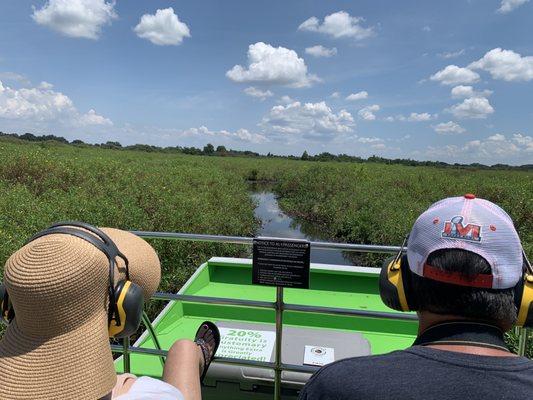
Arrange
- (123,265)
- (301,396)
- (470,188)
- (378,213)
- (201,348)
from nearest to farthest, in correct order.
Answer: (301,396), (123,265), (201,348), (378,213), (470,188)

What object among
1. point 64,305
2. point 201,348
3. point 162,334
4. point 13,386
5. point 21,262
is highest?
point 21,262

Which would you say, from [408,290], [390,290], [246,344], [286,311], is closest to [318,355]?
[246,344]

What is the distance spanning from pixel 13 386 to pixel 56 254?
0.35 meters

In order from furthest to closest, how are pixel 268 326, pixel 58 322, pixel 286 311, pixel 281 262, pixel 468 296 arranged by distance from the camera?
1. pixel 286 311
2. pixel 268 326
3. pixel 281 262
4. pixel 58 322
5. pixel 468 296

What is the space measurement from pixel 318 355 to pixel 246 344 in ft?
2.04

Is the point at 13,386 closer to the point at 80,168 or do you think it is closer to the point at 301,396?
the point at 301,396

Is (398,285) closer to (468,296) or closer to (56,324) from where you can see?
(468,296)

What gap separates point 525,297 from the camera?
3.47ft

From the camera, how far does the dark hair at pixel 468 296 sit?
3.07 ft

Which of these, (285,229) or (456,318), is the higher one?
(456,318)

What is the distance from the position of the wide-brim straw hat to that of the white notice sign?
7.63 feet

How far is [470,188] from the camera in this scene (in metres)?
20.8

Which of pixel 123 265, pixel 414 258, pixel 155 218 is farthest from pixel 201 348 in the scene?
pixel 155 218

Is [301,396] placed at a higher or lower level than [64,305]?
lower
